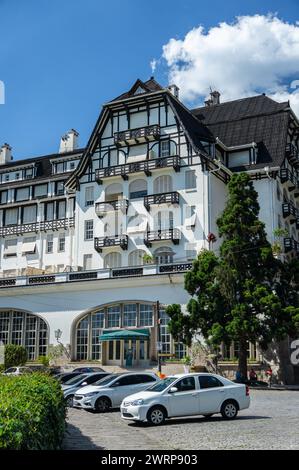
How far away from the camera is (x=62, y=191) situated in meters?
59.2

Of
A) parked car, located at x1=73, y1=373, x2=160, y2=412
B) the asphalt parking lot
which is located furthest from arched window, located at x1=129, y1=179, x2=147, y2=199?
the asphalt parking lot

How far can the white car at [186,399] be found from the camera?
59.5 feet

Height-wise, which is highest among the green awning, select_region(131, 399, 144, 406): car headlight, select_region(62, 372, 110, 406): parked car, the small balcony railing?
the small balcony railing

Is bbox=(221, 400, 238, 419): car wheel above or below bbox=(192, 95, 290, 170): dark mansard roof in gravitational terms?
below

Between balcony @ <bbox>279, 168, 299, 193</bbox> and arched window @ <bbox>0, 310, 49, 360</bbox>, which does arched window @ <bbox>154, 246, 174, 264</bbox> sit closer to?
arched window @ <bbox>0, 310, 49, 360</bbox>

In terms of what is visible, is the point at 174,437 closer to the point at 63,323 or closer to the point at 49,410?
the point at 49,410

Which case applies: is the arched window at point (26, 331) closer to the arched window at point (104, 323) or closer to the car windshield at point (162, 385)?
the arched window at point (104, 323)

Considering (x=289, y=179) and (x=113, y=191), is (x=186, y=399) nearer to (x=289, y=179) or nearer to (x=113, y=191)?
(x=113, y=191)

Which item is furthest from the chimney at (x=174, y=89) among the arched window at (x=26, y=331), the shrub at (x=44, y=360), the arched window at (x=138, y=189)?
the shrub at (x=44, y=360)

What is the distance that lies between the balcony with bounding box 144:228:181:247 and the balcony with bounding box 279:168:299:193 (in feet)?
32.8

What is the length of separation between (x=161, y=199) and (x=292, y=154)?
13.1 m

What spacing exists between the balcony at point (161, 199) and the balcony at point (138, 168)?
2031 millimetres

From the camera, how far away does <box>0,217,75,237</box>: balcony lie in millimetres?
56781
